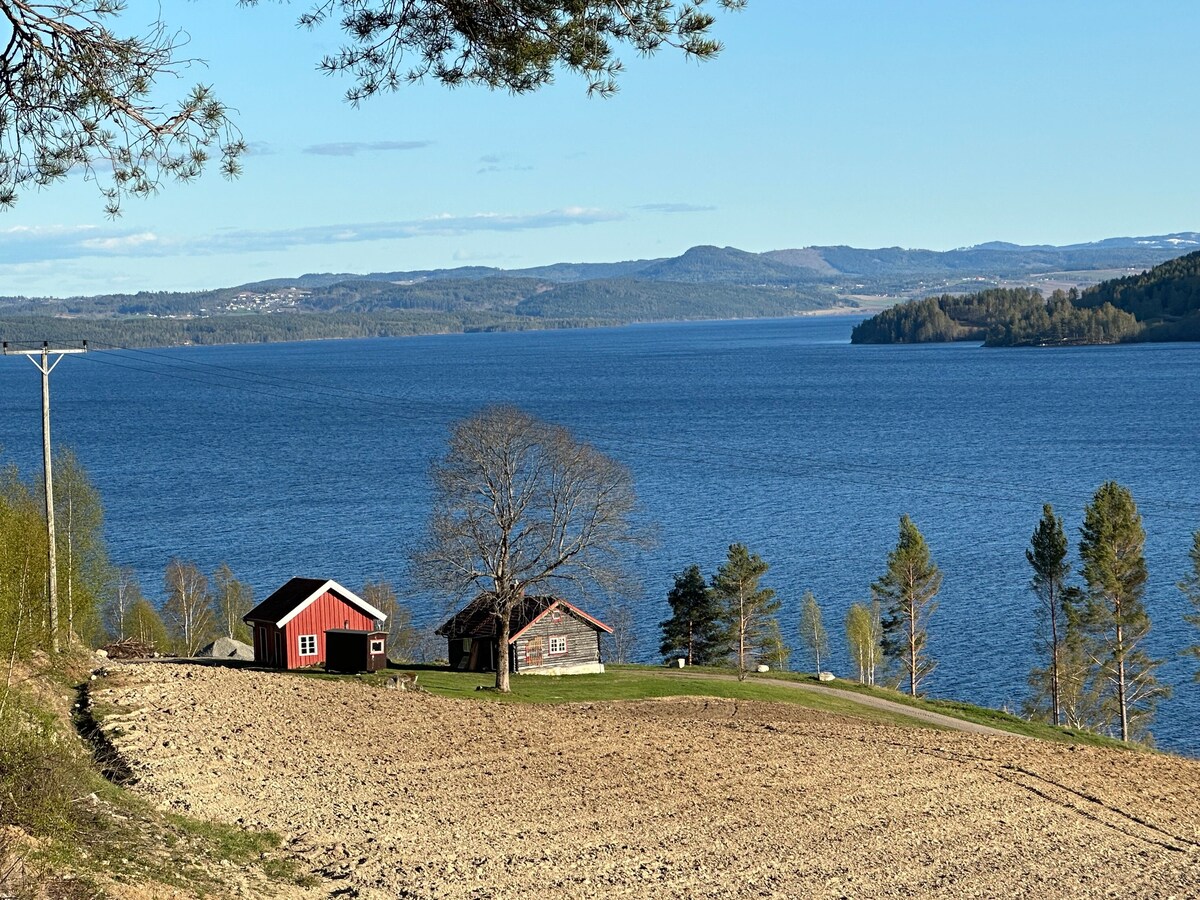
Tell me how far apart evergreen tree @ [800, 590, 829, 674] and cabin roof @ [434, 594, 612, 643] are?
12.2 metres

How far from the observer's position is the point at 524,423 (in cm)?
3819

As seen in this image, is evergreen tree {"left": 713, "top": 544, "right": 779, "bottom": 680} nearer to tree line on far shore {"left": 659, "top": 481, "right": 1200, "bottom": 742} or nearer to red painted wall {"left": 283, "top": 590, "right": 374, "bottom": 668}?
tree line on far shore {"left": 659, "top": 481, "right": 1200, "bottom": 742}

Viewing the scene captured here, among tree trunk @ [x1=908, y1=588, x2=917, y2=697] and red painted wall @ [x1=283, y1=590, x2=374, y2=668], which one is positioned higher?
red painted wall @ [x1=283, y1=590, x2=374, y2=668]

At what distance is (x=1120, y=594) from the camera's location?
48.6m

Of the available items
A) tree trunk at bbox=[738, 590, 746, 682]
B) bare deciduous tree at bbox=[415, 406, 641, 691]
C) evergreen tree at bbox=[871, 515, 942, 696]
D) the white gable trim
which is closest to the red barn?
the white gable trim

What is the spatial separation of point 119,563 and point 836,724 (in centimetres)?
4756

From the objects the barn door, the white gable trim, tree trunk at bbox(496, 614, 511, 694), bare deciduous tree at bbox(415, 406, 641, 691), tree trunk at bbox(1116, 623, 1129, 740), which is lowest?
tree trunk at bbox(1116, 623, 1129, 740)

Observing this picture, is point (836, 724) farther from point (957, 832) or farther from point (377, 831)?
point (377, 831)

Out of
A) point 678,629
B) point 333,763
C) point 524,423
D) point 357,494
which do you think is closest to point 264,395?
point 357,494

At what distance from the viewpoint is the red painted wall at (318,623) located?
4081 cm

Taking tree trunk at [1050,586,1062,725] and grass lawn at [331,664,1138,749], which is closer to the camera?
grass lawn at [331,664,1138,749]

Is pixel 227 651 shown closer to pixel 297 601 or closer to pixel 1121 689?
pixel 297 601

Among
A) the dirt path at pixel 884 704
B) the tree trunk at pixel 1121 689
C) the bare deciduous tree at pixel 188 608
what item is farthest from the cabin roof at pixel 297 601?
the tree trunk at pixel 1121 689

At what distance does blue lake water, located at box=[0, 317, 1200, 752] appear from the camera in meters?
60.2
